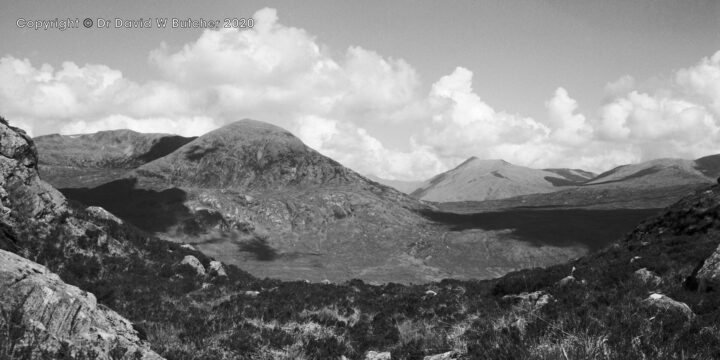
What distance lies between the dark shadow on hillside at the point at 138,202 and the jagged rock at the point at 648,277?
275ft

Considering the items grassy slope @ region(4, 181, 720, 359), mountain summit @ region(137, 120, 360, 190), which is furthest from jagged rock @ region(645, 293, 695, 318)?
mountain summit @ region(137, 120, 360, 190)

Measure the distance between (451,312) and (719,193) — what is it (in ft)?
82.7

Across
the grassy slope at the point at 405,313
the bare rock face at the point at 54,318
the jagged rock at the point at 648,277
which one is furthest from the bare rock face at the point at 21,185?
the jagged rock at the point at 648,277

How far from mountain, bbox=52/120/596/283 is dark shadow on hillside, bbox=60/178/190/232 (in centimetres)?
23

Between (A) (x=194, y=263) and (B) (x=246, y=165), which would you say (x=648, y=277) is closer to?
(A) (x=194, y=263)

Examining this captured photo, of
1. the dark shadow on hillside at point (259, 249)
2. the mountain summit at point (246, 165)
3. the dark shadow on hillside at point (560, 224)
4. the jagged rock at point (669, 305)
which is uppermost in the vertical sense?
the mountain summit at point (246, 165)

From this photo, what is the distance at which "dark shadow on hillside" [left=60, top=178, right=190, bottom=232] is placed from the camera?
85000 millimetres

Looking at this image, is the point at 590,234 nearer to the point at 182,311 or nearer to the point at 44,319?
the point at 182,311

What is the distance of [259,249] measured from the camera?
79.8 metres

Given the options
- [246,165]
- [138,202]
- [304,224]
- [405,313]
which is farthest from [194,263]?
[246,165]

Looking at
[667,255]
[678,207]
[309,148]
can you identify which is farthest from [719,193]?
[309,148]

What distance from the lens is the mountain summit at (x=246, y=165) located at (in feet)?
428

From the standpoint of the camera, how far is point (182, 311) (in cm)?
1500

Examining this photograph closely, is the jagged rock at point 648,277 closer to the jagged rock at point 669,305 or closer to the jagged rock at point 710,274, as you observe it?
the jagged rock at point 710,274
